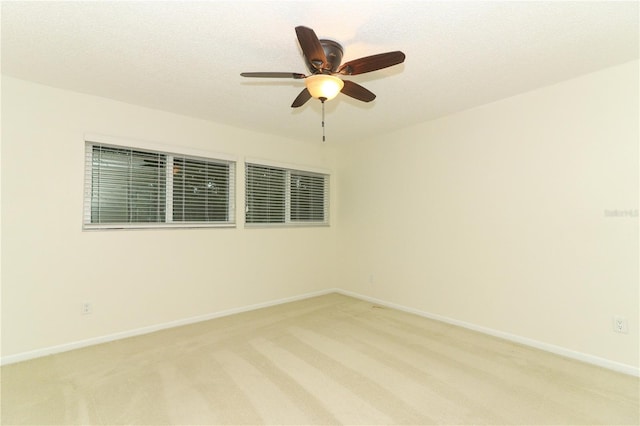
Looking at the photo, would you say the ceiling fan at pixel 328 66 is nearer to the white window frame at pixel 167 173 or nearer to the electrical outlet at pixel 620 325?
the white window frame at pixel 167 173

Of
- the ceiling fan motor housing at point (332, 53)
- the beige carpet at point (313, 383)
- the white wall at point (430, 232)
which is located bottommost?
the beige carpet at point (313, 383)

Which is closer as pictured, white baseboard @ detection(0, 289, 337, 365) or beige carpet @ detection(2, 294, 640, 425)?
beige carpet @ detection(2, 294, 640, 425)

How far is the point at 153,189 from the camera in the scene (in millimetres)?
3398

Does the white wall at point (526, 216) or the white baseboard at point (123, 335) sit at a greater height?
the white wall at point (526, 216)

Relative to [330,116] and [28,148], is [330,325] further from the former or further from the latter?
[28,148]

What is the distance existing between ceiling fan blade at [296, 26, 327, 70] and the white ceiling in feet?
0.97

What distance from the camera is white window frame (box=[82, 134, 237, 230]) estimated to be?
298 centimetres

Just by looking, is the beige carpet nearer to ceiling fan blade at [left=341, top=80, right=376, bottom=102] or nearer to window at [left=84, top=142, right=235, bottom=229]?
window at [left=84, top=142, right=235, bottom=229]

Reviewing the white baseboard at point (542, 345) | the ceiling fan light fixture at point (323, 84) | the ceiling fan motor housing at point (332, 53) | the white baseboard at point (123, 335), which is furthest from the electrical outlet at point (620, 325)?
the white baseboard at point (123, 335)

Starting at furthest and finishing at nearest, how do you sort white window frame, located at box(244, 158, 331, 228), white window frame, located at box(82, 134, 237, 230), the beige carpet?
white window frame, located at box(244, 158, 331, 228) → white window frame, located at box(82, 134, 237, 230) → the beige carpet

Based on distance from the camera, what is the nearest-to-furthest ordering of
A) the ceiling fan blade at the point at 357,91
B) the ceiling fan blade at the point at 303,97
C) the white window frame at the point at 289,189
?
the ceiling fan blade at the point at 357,91 < the ceiling fan blade at the point at 303,97 < the white window frame at the point at 289,189

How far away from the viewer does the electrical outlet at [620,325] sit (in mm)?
2395

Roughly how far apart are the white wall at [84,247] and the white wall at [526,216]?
6.95 feet

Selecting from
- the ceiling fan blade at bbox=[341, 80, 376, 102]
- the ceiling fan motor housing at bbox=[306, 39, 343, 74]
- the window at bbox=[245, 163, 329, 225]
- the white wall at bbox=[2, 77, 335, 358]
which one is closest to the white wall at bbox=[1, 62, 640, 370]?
the white wall at bbox=[2, 77, 335, 358]
